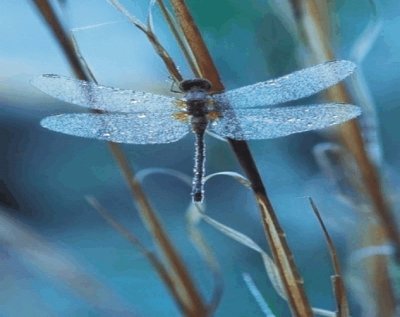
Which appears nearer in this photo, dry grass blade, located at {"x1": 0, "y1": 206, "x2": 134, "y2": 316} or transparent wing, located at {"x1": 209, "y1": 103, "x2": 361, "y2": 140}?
transparent wing, located at {"x1": 209, "y1": 103, "x2": 361, "y2": 140}

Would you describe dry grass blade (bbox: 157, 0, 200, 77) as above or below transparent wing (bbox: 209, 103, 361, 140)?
above

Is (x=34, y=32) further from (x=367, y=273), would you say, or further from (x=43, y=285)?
(x=367, y=273)

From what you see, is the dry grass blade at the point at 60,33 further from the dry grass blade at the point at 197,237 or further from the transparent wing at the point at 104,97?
the dry grass blade at the point at 197,237

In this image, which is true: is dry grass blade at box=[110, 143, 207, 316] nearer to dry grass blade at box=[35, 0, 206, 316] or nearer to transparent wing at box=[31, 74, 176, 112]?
dry grass blade at box=[35, 0, 206, 316]

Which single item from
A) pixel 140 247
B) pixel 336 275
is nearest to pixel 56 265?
pixel 140 247

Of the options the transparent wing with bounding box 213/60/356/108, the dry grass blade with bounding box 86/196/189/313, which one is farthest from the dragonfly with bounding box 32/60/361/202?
the dry grass blade with bounding box 86/196/189/313

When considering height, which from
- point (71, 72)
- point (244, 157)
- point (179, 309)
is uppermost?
point (71, 72)

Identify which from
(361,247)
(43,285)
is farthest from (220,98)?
(43,285)
